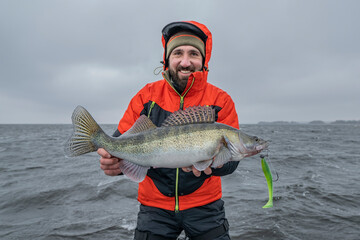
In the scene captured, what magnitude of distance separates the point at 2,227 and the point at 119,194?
4.03 m

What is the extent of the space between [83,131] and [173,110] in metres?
1.48

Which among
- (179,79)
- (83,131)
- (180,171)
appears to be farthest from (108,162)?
(179,79)

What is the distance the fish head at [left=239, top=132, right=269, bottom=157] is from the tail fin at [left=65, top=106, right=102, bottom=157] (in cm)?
216

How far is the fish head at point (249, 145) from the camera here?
146 inches

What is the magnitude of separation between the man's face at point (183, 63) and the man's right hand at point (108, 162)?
169 centimetres

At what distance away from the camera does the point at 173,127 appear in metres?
3.61

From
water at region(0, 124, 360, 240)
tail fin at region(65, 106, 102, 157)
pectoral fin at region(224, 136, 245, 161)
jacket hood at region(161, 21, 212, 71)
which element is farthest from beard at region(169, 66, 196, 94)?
water at region(0, 124, 360, 240)

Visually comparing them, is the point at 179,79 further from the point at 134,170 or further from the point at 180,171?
the point at 134,170

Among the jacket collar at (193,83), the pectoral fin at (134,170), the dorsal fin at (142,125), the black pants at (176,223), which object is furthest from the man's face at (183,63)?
the black pants at (176,223)

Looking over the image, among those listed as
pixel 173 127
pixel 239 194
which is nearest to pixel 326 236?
pixel 239 194

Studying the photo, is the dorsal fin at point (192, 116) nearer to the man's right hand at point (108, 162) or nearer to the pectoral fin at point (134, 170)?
the pectoral fin at point (134, 170)

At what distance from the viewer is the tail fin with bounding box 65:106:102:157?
3703 mm

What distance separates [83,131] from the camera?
376cm

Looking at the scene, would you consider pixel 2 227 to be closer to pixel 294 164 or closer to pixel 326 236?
pixel 326 236
